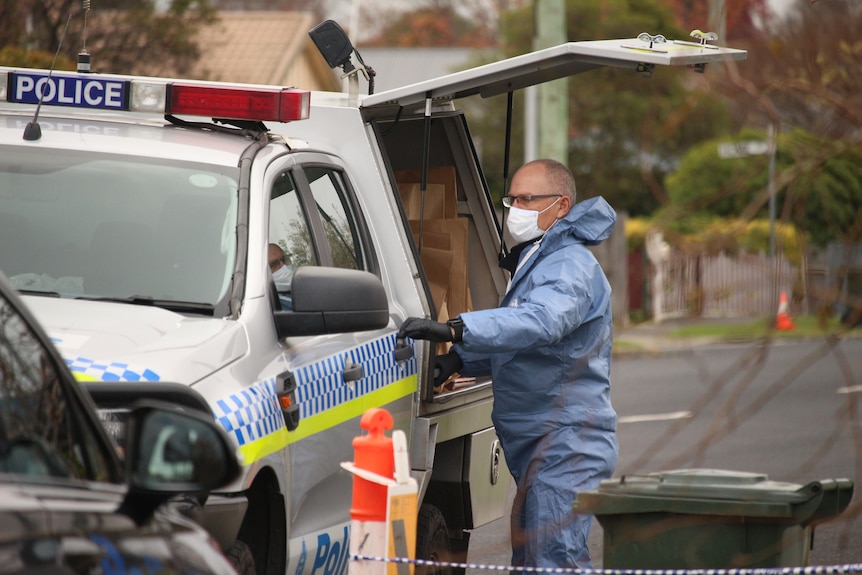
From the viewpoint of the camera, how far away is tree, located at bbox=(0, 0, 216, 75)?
15.4 meters

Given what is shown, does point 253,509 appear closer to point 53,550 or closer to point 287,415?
point 287,415

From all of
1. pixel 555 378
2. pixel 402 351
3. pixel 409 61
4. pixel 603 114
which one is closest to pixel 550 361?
pixel 555 378

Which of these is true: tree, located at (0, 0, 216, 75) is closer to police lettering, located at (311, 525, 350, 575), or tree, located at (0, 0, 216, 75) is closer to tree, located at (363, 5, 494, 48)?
police lettering, located at (311, 525, 350, 575)

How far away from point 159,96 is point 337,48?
1.22m

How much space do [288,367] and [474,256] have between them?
280 cm

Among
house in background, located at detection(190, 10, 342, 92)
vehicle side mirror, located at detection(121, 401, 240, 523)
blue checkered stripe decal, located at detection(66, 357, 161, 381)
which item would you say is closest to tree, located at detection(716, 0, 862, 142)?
vehicle side mirror, located at detection(121, 401, 240, 523)

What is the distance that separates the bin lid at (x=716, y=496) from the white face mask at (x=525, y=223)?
1.61 metres

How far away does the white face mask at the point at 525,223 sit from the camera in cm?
555

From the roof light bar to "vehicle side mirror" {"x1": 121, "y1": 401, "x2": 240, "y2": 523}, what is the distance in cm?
238

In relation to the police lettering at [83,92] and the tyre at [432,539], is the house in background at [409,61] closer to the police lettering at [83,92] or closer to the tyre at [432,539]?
the tyre at [432,539]

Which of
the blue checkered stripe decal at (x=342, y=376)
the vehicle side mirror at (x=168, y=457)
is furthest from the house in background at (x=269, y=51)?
the vehicle side mirror at (x=168, y=457)

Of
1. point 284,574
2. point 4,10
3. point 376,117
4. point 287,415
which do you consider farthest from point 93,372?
point 4,10

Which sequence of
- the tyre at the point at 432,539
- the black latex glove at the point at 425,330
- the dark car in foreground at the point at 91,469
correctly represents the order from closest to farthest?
the dark car in foreground at the point at 91,469 < the black latex glove at the point at 425,330 < the tyre at the point at 432,539

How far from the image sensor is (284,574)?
4.26 meters
